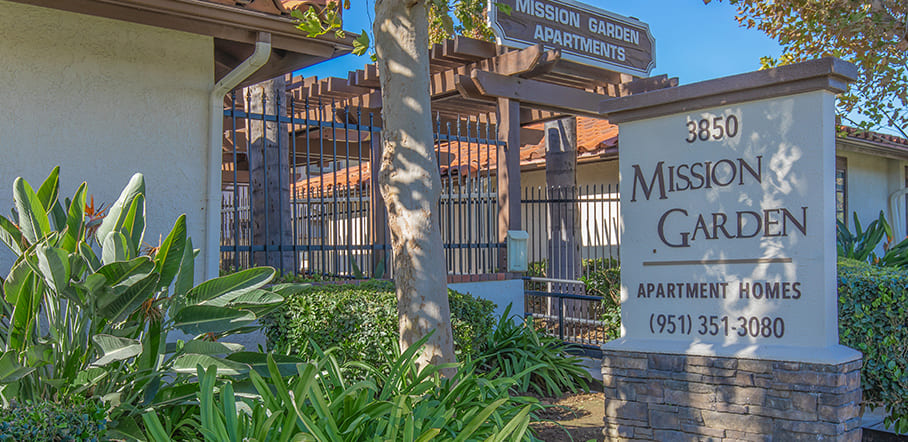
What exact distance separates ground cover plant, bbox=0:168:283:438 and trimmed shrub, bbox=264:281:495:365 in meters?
1.22

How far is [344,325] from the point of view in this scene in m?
5.31

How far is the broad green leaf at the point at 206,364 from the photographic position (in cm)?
363

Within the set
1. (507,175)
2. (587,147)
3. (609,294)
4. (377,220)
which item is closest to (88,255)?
(377,220)

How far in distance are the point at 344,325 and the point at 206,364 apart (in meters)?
1.75

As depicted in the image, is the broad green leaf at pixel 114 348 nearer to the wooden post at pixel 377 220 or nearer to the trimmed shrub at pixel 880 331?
the wooden post at pixel 377 220

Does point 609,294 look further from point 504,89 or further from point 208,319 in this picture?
point 208,319

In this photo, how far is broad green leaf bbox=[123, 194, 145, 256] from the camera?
157 inches

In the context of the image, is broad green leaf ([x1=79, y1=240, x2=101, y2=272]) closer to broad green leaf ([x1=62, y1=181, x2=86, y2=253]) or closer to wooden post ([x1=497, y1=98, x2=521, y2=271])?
broad green leaf ([x1=62, y1=181, x2=86, y2=253])

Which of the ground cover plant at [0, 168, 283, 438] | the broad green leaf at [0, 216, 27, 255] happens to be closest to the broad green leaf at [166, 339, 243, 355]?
the ground cover plant at [0, 168, 283, 438]

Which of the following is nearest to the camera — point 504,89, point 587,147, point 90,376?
point 90,376

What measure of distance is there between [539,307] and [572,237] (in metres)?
1.18

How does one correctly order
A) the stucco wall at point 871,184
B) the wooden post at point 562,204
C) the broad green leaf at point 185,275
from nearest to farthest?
the broad green leaf at point 185,275 < the wooden post at point 562,204 < the stucco wall at point 871,184

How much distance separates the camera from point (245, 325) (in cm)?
394

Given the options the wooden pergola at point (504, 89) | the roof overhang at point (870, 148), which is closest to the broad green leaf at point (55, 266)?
the wooden pergola at point (504, 89)
